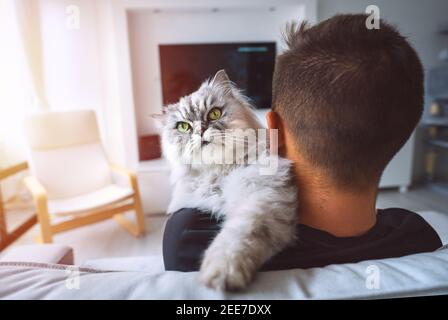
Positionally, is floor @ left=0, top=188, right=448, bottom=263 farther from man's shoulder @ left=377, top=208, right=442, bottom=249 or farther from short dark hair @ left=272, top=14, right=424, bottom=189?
short dark hair @ left=272, top=14, right=424, bottom=189

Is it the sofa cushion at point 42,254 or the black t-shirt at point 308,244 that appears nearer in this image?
the black t-shirt at point 308,244

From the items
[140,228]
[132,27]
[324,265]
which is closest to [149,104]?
[132,27]

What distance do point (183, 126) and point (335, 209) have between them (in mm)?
368

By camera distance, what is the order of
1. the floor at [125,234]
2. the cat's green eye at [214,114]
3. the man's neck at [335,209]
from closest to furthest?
the man's neck at [335,209] < the cat's green eye at [214,114] < the floor at [125,234]

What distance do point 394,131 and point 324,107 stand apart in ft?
0.41

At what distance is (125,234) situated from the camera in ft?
5.60

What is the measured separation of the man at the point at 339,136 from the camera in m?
0.40

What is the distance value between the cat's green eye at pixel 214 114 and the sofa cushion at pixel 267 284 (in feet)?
1.07

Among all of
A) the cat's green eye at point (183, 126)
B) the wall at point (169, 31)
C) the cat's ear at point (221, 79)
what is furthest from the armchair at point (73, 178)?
the cat's ear at point (221, 79)

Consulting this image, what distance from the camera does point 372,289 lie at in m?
0.38

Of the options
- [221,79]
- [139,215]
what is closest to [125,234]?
[139,215]

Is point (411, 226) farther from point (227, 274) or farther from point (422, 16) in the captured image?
point (422, 16)

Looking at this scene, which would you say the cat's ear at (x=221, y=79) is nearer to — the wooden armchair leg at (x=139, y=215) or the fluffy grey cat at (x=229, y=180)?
the fluffy grey cat at (x=229, y=180)
